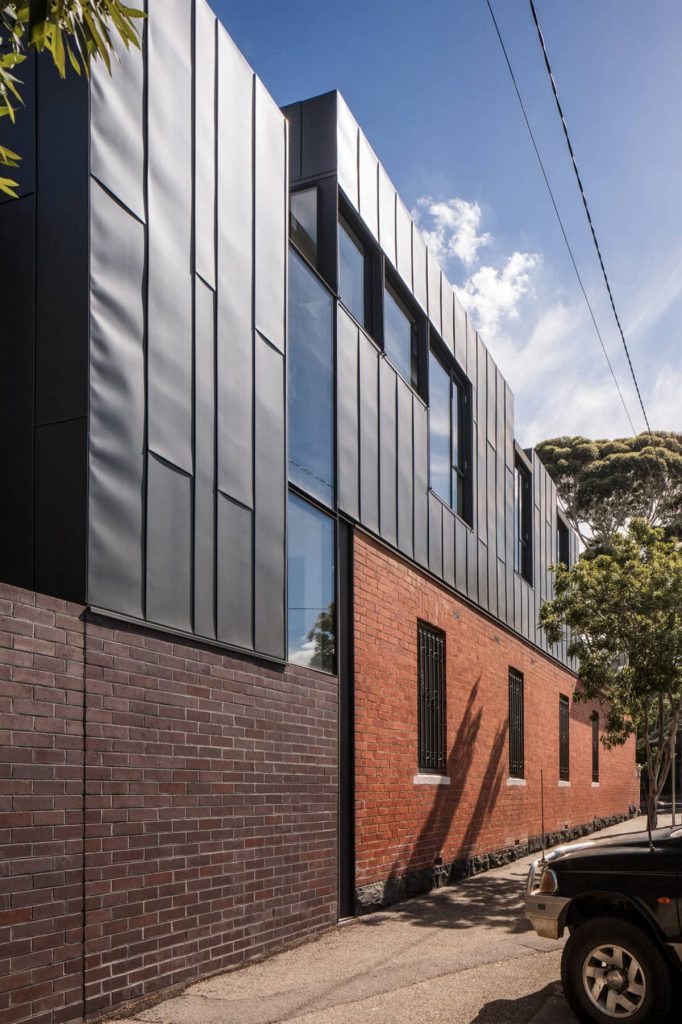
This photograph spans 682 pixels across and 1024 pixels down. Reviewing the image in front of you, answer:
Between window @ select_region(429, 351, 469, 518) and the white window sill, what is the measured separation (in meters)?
4.09

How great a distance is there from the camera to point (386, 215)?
14.1 m

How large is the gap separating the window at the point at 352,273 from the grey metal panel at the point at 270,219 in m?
1.89

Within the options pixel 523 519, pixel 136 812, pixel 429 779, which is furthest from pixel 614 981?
pixel 523 519

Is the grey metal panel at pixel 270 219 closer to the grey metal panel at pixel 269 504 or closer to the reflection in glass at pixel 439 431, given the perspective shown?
the grey metal panel at pixel 269 504

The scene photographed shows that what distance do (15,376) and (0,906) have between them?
363 centimetres

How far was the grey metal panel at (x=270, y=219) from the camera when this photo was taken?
10344 millimetres

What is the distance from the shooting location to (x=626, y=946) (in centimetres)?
695

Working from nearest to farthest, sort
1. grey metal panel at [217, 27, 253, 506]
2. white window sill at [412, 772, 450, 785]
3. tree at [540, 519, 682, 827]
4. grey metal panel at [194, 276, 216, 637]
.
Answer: grey metal panel at [194, 276, 216, 637] < grey metal panel at [217, 27, 253, 506] < white window sill at [412, 772, 450, 785] < tree at [540, 519, 682, 827]

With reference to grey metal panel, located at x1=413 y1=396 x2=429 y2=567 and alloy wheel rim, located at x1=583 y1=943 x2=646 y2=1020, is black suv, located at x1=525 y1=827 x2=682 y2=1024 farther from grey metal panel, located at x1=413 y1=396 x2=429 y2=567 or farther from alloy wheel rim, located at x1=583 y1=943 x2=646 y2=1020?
grey metal panel, located at x1=413 y1=396 x2=429 y2=567

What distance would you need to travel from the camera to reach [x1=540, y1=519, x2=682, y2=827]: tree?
16031 mm

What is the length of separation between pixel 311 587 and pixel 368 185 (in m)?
5.39

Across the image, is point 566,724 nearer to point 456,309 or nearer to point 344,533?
point 456,309

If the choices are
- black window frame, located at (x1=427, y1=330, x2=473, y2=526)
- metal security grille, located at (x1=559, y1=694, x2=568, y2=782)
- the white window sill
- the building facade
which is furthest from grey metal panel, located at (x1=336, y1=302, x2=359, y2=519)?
metal security grille, located at (x1=559, y1=694, x2=568, y2=782)

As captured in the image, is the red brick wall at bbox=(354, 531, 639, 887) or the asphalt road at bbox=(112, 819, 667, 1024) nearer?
the asphalt road at bbox=(112, 819, 667, 1024)
